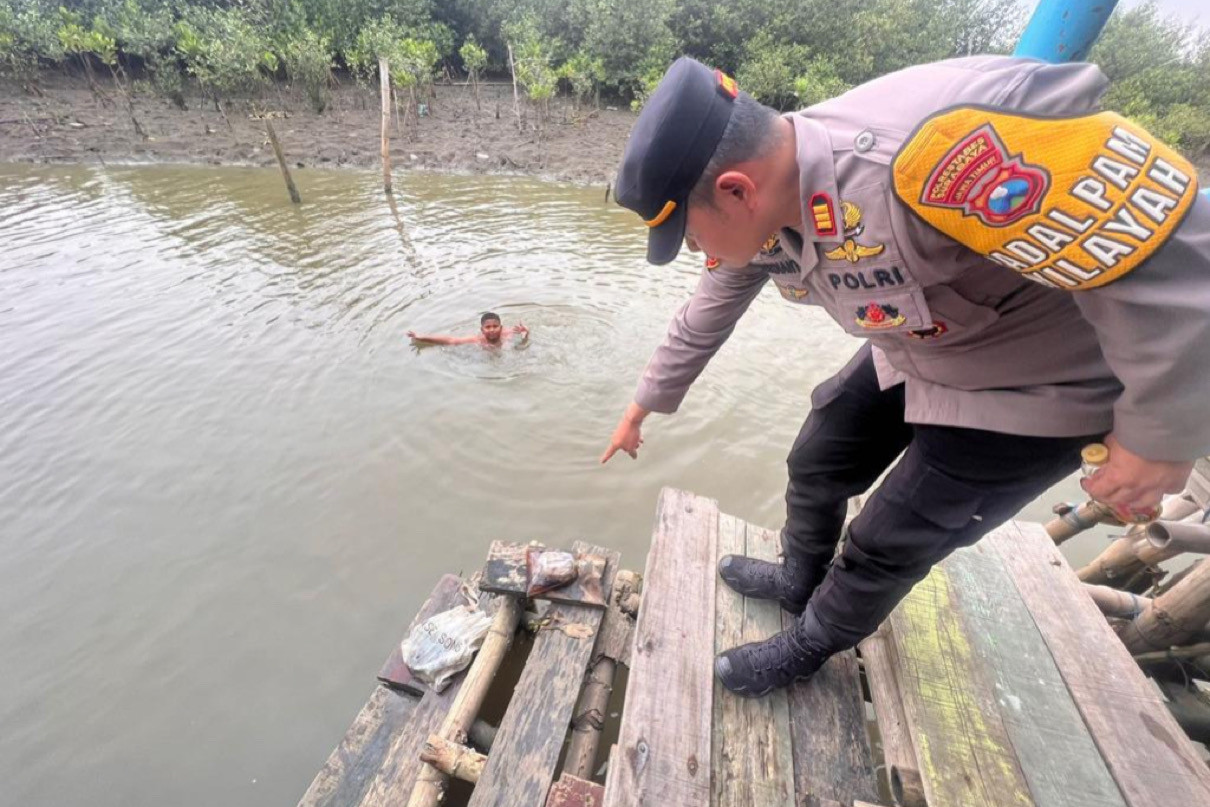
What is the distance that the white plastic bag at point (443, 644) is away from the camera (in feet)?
7.49

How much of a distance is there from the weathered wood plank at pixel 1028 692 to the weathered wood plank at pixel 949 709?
0.04m

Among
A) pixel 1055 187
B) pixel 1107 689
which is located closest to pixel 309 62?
pixel 1055 187

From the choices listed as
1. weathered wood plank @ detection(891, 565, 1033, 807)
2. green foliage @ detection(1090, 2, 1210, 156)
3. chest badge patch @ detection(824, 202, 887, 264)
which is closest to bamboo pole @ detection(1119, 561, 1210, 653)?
weathered wood plank @ detection(891, 565, 1033, 807)

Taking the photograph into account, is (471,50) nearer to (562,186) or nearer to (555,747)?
(562,186)

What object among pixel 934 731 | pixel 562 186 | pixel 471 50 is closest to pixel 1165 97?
pixel 562 186

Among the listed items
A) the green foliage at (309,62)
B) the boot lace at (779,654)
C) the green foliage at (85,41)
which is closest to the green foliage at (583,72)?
the green foliage at (309,62)

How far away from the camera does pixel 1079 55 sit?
5.90ft

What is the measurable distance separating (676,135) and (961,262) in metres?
0.61

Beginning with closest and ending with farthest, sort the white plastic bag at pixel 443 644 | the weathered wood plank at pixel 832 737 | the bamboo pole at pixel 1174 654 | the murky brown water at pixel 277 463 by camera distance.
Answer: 1. the weathered wood plank at pixel 832 737
2. the white plastic bag at pixel 443 644
3. the bamboo pole at pixel 1174 654
4. the murky brown water at pixel 277 463

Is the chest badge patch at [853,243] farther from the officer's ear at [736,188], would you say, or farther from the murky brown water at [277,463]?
the murky brown water at [277,463]

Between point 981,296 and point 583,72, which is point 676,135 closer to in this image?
point 981,296

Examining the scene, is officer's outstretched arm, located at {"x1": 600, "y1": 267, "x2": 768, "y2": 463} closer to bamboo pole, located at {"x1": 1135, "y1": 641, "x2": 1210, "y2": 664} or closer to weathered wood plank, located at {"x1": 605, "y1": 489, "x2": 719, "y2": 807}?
weathered wood plank, located at {"x1": 605, "y1": 489, "x2": 719, "y2": 807}

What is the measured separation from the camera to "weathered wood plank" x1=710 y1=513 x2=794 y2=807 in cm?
158

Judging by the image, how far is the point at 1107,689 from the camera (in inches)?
70.3
